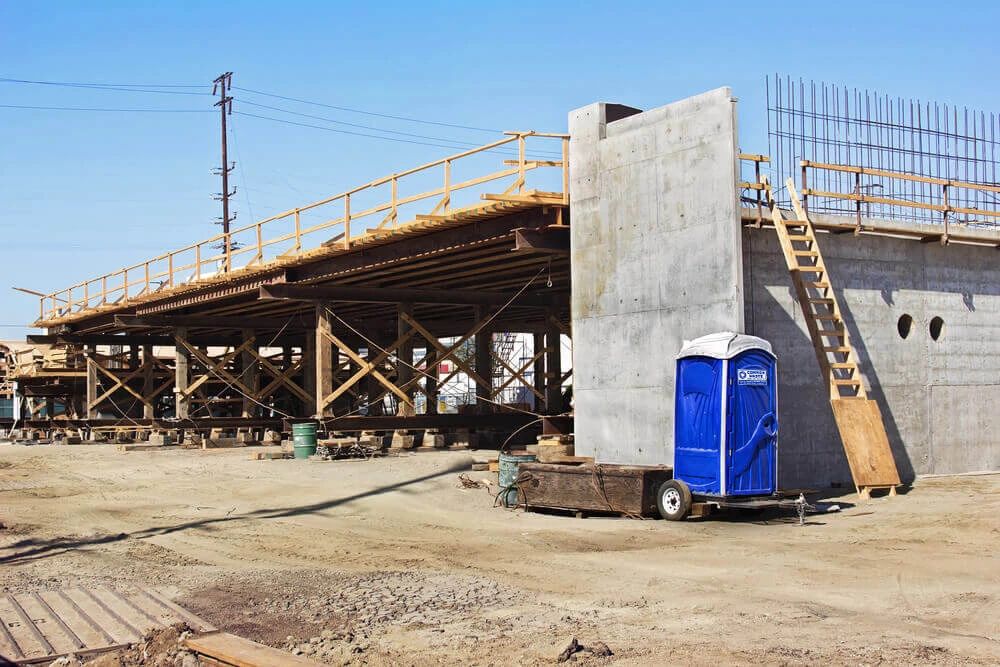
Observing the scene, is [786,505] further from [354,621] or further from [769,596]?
[354,621]

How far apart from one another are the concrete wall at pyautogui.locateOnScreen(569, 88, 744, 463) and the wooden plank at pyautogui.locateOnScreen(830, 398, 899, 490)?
2218mm

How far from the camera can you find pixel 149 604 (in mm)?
8555

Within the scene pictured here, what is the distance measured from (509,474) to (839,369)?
5.35 meters

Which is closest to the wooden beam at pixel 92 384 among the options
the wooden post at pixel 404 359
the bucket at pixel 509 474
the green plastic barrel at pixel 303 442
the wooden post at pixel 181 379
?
the wooden post at pixel 181 379

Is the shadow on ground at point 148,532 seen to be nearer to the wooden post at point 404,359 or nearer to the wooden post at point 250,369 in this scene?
the wooden post at point 404,359

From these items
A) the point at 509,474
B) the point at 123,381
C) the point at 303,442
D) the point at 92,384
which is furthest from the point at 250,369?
the point at 509,474

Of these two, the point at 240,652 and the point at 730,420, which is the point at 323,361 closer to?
the point at 730,420

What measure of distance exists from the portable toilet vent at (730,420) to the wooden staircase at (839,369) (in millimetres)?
1949

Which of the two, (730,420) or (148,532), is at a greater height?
(730,420)

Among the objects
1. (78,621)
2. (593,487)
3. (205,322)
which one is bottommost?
(78,621)

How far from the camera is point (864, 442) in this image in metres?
14.4

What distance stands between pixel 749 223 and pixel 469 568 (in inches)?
297

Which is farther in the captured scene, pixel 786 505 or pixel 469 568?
pixel 786 505

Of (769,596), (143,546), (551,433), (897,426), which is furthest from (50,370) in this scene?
(769,596)
